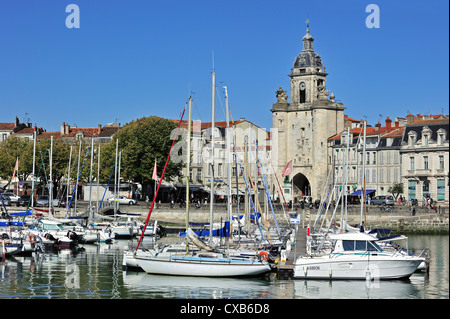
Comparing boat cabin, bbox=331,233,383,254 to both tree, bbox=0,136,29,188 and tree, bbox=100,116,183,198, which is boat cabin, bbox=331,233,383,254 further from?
tree, bbox=0,136,29,188

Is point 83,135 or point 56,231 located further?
point 83,135

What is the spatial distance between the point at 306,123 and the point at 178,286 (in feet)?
210

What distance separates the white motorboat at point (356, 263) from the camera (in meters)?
34.8

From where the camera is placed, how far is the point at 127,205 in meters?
76.7

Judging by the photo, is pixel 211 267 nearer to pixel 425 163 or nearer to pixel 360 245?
pixel 360 245

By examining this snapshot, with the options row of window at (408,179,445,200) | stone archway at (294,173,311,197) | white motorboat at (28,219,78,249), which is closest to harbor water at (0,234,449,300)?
white motorboat at (28,219,78,249)

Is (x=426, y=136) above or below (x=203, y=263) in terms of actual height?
above

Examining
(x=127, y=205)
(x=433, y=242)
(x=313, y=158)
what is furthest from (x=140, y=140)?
(x=433, y=242)

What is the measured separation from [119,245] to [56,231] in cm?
525

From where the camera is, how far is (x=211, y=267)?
114 ft

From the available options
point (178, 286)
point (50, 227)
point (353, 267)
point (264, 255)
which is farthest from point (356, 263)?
point (50, 227)
